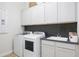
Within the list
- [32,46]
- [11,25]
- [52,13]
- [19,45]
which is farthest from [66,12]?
[11,25]

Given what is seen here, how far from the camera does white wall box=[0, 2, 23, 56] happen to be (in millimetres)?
4766

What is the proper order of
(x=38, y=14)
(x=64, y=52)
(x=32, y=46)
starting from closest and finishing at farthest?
(x=64, y=52)
(x=32, y=46)
(x=38, y=14)

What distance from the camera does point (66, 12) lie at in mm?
3055

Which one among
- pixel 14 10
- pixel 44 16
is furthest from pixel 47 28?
pixel 14 10

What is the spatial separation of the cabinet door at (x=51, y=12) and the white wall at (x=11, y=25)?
1.97 metres

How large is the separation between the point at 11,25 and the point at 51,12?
7.41ft

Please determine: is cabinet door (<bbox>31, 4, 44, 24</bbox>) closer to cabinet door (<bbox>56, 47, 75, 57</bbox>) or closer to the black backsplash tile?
the black backsplash tile

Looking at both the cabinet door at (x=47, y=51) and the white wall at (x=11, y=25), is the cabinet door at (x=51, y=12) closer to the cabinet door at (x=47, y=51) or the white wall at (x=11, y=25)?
the cabinet door at (x=47, y=51)

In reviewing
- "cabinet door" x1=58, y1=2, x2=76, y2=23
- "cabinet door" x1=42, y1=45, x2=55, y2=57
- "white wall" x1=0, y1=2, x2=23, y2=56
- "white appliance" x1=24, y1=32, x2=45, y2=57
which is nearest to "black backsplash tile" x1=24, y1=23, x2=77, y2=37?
"cabinet door" x1=58, y1=2, x2=76, y2=23

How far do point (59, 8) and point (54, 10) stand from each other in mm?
212

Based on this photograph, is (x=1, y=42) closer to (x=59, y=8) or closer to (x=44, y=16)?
(x=44, y=16)

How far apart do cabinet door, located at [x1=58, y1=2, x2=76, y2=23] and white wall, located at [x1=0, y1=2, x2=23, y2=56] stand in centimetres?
255

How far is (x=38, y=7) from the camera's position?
4047 mm

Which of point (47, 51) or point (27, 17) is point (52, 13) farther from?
point (27, 17)
